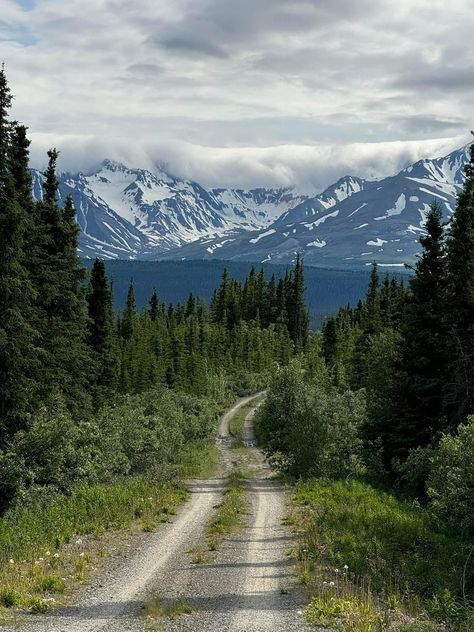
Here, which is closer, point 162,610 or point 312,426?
point 162,610

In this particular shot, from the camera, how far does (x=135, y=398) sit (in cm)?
5319

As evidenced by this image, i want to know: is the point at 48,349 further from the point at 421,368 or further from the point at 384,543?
the point at 384,543

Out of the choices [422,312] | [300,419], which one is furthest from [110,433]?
[422,312]

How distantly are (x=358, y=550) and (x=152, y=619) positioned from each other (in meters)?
6.83

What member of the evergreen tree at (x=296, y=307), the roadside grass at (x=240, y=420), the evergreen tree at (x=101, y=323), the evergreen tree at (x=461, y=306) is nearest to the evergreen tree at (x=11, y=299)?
the evergreen tree at (x=461, y=306)

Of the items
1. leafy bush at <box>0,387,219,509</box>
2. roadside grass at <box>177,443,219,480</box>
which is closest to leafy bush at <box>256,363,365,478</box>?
roadside grass at <box>177,443,219,480</box>

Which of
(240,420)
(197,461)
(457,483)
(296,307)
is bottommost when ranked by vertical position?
(240,420)

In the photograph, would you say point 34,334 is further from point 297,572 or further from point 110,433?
point 297,572

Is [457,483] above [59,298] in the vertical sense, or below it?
below

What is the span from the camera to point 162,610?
12.7m

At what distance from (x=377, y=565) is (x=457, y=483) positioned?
15.3ft

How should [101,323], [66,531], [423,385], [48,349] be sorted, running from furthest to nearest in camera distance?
[101,323], [48,349], [423,385], [66,531]

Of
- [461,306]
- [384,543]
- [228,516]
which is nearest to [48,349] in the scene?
[228,516]

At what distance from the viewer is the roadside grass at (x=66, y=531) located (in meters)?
13.3
